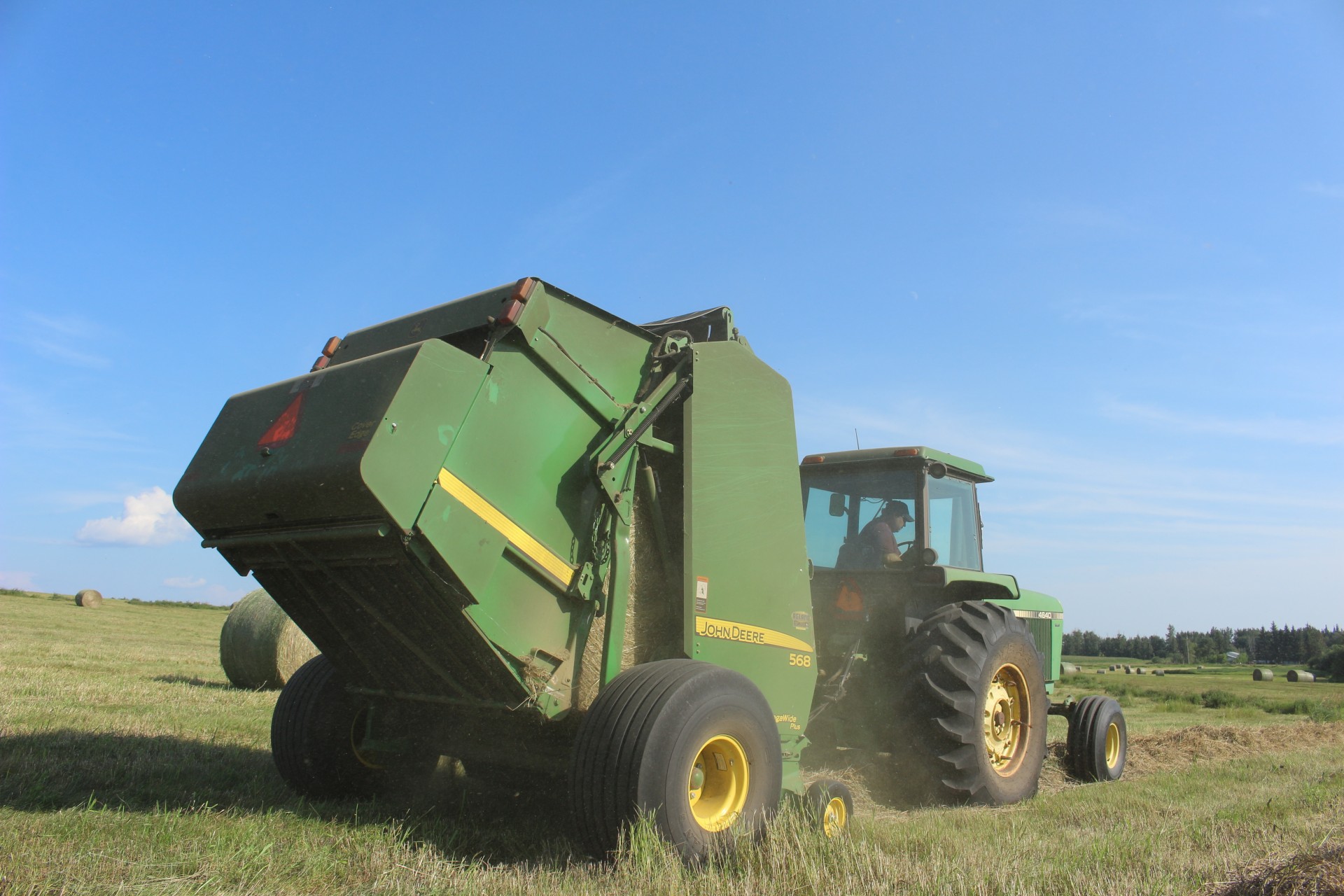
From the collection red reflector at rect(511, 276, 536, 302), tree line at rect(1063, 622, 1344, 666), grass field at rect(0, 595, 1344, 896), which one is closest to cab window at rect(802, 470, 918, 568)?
grass field at rect(0, 595, 1344, 896)

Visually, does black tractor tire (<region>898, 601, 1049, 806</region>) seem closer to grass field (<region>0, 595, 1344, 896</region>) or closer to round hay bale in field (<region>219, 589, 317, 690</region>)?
grass field (<region>0, 595, 1344, 896</region>)

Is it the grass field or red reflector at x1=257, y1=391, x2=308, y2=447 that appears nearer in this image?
the grass field

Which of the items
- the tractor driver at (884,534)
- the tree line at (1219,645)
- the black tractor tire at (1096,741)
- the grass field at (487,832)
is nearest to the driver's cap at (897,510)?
the tractor driver at (884,534)

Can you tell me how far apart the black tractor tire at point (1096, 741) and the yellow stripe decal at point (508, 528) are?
5.35 metres

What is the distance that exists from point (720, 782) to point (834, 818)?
2.66ft

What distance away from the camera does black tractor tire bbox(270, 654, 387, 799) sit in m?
4.93

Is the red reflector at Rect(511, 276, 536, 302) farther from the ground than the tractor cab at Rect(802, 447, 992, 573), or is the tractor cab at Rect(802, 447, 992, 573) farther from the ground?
the red reflector at Rect(511, 276, 536, 302)

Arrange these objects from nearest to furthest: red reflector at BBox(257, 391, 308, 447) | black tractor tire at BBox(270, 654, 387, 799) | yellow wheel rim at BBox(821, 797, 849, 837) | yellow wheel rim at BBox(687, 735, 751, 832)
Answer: red reflector at BBox(257, 391, 308, 447), yellow wheel rim at BBox(687, 735, 751, 832), yellow wheel rim at BBox(821, 797, 849, 837), black tractor tire at BBox(270, 654, 387, 799)

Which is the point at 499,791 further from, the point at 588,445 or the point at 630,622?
the point at 588,445

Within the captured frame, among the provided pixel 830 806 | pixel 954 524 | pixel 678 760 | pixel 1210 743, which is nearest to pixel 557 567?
pixel 678 760

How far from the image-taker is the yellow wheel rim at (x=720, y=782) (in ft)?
13.1

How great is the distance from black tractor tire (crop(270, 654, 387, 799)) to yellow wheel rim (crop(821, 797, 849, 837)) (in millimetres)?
2480

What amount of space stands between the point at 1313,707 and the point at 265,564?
56.7 feet

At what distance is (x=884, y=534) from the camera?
262 inches
